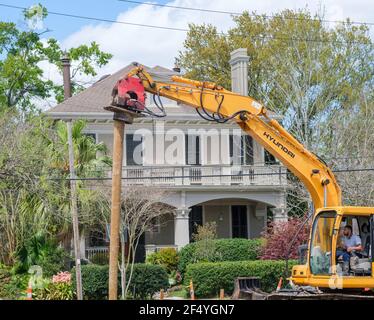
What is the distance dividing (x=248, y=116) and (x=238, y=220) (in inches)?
928

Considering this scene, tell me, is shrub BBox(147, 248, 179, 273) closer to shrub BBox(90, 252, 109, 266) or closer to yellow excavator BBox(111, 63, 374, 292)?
shrub BBox(90, 252, 109, 266)

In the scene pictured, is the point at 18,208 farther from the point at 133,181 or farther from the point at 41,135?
the point at 133,181

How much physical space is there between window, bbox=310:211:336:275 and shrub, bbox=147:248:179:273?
18972 millimetres

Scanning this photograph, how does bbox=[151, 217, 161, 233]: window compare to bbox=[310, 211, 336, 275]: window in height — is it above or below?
above

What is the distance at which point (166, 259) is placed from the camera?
36000 mm

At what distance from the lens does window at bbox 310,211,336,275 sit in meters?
17.0

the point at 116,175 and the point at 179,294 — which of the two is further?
the point at 179,294

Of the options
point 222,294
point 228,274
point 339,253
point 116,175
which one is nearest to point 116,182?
point 116,175

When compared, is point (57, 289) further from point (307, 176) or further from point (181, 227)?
point (307, 176)

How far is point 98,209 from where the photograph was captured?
33.7 m

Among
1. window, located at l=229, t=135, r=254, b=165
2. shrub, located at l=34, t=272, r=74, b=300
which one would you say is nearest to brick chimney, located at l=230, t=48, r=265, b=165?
window, located at l=229, t=135, r=254, b=165

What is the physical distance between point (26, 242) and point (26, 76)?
765 inches

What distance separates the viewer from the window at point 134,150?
132 ft

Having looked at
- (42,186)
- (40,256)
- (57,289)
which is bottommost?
(57,289)
